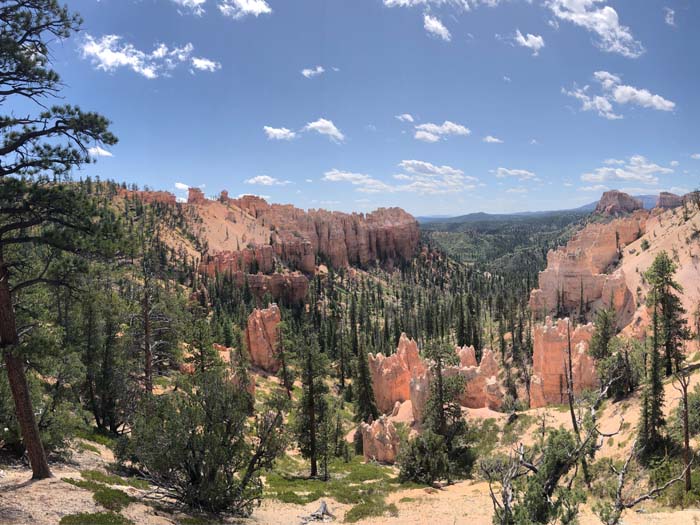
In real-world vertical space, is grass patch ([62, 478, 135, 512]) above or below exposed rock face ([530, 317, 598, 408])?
above

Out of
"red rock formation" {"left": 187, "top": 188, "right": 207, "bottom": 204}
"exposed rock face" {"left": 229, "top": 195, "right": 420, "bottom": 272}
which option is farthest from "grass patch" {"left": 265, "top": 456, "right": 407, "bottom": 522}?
"red rock formation" {"left": 187, "top": 188, "right": 207, "bottom": 204}

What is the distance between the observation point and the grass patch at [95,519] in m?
9.58

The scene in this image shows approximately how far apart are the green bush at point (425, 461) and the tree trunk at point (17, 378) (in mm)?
20171

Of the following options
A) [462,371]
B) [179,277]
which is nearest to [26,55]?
[462,371]

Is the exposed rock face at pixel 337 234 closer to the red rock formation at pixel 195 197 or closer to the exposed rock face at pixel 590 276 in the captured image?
the red rock formation at pixel 195 197

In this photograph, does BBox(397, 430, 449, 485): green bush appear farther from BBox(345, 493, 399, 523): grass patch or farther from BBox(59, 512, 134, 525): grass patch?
BBox(59, 512, 134, 525): grass patch

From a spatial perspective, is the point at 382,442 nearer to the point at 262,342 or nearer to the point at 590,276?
the point at 262,342

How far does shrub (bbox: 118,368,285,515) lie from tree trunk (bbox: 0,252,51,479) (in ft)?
8.50

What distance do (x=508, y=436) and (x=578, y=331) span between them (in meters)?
16.3

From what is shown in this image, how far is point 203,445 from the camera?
43.8 ft

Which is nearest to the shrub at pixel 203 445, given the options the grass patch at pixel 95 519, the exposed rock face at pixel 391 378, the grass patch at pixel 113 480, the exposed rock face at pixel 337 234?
the grass patch at pixel 113 480

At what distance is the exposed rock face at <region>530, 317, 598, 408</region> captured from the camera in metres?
38.1

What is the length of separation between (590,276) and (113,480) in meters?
69.6

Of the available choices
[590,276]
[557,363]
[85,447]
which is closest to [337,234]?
[590,276]
